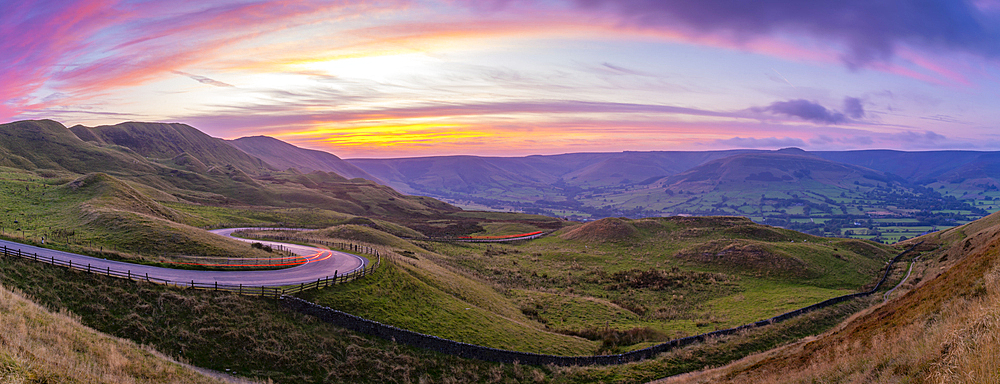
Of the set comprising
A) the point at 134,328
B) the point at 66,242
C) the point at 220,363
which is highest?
the point at 66,242

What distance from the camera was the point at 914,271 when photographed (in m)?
57.8

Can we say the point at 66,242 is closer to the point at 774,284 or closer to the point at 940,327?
the point at 940,327

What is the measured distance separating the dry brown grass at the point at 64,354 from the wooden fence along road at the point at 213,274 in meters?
5.83

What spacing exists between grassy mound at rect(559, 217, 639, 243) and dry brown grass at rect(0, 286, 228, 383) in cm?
7699

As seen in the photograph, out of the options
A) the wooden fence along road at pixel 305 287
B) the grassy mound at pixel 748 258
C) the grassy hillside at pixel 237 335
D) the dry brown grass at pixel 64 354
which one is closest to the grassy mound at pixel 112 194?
the wooden fence along road at pixel 305 287

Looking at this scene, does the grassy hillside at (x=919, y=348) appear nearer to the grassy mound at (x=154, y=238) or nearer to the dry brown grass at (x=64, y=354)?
the dry brown grass at (x=64, y=354)

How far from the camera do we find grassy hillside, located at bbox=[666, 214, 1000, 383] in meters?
10.2

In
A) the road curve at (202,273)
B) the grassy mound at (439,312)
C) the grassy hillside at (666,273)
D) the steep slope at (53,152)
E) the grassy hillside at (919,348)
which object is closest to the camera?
the grassy hillside at (919,348)

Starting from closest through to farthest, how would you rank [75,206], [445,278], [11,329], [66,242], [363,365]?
1. [11,329]
2. [363,365]
3. [66,242]
4. [445,278]
5. [75,206]

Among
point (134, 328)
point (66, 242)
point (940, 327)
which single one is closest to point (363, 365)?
point (134, 328)

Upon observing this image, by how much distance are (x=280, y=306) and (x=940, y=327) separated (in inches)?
1295

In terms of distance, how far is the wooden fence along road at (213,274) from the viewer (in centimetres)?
2897

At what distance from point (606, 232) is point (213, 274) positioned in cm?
7357

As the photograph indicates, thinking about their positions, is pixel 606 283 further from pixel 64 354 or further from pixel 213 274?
pixel 64 354
